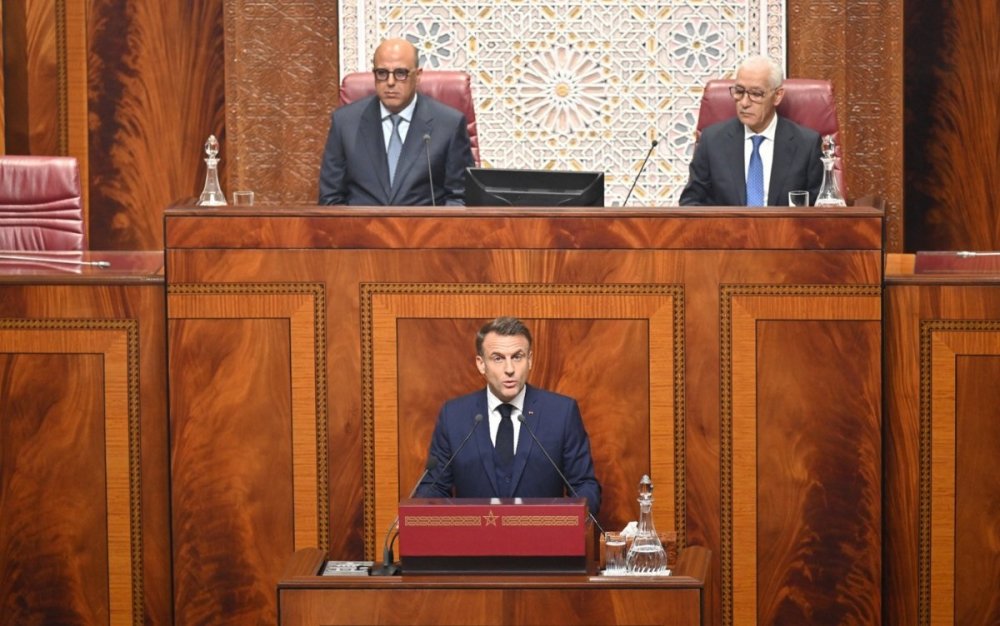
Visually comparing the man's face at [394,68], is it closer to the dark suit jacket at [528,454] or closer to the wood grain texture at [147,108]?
the dark suit jacket at [528,454]

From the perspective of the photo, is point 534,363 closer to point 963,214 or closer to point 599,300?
point 599,300

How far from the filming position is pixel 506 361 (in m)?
4.61

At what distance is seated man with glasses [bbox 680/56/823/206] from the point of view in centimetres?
599

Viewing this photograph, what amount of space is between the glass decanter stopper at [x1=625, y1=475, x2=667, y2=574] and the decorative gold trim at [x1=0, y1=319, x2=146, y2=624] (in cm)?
151

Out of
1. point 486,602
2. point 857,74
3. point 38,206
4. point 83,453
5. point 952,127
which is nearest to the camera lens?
point 486,602

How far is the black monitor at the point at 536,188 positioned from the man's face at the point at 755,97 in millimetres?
1136

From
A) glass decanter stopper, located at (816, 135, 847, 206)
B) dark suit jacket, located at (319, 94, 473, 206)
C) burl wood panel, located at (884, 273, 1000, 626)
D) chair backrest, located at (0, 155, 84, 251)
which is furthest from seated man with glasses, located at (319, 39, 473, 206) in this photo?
burl wood panel, located at (884, 273, 1000, 626)

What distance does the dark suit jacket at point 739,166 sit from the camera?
5949mm

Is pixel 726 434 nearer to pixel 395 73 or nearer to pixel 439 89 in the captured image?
pixel 395 73

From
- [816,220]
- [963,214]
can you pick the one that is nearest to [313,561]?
[816,220]

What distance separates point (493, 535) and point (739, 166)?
→ 7.50ft

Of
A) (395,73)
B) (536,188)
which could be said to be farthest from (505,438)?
(395,73)

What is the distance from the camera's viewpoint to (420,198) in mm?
5973

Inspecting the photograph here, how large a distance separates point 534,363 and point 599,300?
248 mm
